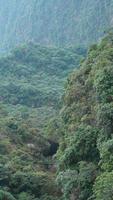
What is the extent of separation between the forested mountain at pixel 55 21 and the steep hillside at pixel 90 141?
63.7 metres

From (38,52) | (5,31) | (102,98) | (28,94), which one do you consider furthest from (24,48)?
(5,31)

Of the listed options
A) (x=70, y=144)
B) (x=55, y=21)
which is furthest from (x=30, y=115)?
(x=55, y=21)

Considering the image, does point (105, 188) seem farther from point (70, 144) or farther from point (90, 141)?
point (70, 144)

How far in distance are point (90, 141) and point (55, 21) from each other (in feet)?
305

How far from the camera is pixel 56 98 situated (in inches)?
2164

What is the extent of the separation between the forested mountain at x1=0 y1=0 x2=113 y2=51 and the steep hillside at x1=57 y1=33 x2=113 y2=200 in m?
63.7

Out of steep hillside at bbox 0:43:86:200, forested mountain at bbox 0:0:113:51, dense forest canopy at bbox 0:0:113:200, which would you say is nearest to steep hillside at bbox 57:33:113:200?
dense forest canopy at bbox 0:0:113:200

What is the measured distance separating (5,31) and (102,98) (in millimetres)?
123569

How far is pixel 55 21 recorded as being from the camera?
376ft

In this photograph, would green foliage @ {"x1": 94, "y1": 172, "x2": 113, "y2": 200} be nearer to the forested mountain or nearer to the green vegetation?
the green vegetation

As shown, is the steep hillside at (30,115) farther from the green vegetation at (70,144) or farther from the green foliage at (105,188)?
the green foliage at (105,188)

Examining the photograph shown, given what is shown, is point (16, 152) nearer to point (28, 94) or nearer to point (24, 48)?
point (28, 94)

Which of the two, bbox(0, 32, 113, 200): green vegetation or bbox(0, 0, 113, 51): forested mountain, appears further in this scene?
bbox(0, 0, 113, 51): forested mountain

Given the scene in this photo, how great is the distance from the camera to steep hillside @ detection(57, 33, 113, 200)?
2052cm
